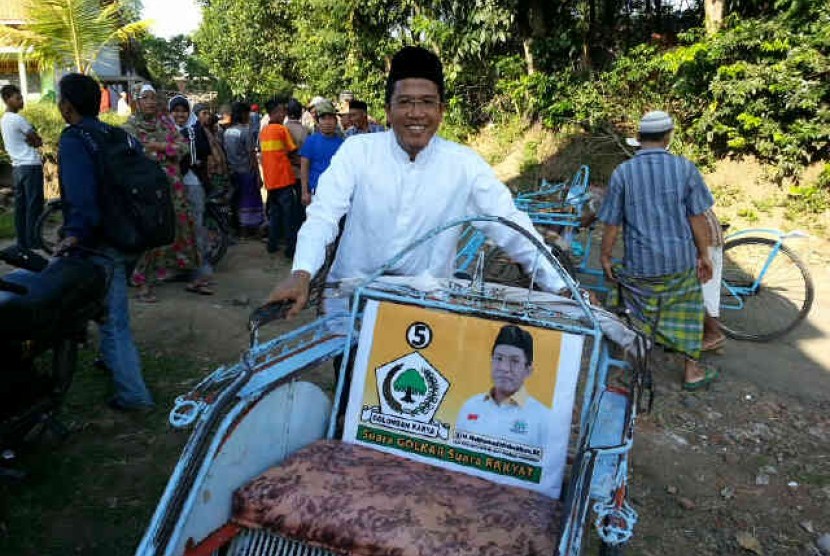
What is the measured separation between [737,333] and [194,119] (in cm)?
536

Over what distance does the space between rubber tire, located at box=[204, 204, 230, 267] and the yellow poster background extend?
477 centimetres

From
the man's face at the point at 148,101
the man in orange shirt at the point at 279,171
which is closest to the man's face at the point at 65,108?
the man's face at the point at 148,101

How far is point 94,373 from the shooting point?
4301 millimetres

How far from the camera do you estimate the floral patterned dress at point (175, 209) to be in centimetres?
522

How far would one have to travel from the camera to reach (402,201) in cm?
242

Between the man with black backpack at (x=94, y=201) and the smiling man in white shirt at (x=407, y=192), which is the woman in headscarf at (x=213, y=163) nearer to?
the man with black backpack at (x=94, y=201)

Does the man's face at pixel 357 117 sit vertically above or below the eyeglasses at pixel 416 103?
below

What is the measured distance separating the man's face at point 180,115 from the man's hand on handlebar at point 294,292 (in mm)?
4861

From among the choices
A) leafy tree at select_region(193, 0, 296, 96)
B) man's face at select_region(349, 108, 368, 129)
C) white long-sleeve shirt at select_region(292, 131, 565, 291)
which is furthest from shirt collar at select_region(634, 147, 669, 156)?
leafy tree at select_region(193, 0, 296, 96)

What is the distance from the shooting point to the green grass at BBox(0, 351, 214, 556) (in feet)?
9.13

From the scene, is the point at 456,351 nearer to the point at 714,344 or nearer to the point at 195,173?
the point at 714,344

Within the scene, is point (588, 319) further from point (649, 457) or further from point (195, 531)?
point (649, 457)

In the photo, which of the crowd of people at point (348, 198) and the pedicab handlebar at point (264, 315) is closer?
the pedicab handlebar at point (264, 315)

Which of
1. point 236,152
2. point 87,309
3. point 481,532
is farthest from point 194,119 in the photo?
point 481,532
